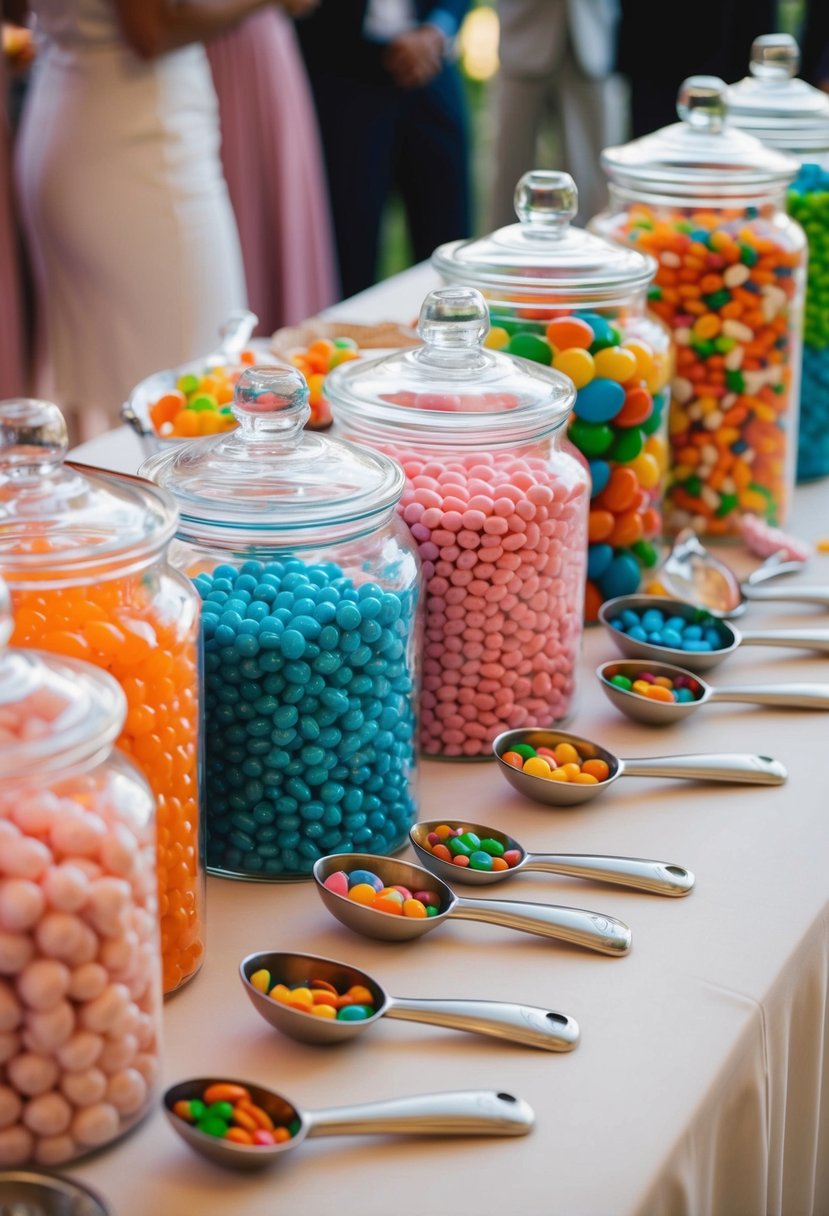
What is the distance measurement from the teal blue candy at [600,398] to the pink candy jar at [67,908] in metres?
0.59

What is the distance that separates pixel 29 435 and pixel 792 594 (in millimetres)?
748

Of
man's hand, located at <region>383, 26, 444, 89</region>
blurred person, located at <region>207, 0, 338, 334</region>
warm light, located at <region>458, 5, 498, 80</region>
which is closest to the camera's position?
blurred person, located at <region>207, 0, 338, 334</region>

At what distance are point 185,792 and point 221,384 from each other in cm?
61

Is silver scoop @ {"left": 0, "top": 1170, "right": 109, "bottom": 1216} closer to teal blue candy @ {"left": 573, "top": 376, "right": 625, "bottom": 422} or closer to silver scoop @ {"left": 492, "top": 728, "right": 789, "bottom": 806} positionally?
silver scoop @ {"left": 492, "top": 728, "right": 789, "bottom": 806}

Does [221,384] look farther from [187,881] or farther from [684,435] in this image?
[187,881]

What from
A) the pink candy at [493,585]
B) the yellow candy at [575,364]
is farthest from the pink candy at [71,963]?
the yellow candy at [575,364]

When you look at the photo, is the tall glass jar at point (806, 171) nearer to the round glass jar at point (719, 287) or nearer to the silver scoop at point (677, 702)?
the round glass jar at point (719, 287)

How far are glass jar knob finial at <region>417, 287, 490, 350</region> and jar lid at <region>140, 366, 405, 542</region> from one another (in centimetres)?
14

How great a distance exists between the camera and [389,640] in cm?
83

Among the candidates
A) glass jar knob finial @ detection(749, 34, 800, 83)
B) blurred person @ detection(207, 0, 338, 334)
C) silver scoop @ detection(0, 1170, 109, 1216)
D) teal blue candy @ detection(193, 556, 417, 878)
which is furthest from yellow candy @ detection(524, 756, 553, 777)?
blurred person @ detection(207, 0, 338, 334)

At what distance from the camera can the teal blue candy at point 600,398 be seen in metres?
1.12

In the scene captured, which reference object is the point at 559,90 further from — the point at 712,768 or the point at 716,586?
the point at 712,768

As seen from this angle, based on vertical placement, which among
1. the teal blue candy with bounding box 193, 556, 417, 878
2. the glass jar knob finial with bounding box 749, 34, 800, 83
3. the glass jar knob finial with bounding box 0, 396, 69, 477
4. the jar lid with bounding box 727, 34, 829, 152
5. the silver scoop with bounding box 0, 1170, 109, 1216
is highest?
the glass jar knob finial with bounding box 749, 34, 800, 83

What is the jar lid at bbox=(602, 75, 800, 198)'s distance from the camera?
1262 mm
